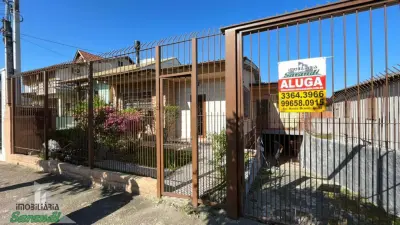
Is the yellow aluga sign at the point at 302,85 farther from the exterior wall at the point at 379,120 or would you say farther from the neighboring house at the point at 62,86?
the neighboring house at the point at 62,86

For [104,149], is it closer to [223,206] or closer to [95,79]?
[95,79]

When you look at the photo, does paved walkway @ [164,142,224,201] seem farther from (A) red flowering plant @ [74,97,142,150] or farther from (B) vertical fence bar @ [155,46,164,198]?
(A) red flowering plant @ [74,97,142,150]

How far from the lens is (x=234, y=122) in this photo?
349 centimetres

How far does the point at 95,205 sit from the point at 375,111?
8.70m

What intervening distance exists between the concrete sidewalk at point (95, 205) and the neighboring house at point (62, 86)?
75.7 inches

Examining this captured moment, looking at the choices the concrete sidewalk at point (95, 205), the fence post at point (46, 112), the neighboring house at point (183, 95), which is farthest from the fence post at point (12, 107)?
the neighboring house at point (183, 95)

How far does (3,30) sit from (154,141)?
841 centimetres

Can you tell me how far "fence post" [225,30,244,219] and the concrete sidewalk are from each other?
0.48 m

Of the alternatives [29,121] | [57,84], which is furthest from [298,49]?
[29,121]

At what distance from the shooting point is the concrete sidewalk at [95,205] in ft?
11.9

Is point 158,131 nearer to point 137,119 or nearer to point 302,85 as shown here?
point 137,119

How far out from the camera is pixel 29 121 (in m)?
7.31

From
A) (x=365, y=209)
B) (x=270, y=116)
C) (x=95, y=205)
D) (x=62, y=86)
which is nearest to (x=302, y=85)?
(x=270, y=116)

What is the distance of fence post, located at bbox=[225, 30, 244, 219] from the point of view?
3490mm
